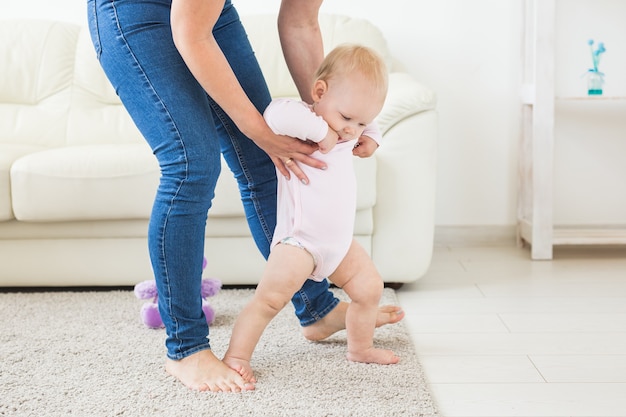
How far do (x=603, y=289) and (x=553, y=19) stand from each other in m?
0.94

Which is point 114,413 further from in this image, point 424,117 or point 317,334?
point 424,117

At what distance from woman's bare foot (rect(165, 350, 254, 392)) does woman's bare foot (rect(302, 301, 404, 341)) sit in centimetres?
29

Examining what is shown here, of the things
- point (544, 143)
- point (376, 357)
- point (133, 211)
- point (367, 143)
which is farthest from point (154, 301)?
point (544, 143)

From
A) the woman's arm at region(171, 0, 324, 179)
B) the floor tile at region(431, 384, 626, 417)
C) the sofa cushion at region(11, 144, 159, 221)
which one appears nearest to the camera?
the woman's arm at region(171, 0, 324, 179)

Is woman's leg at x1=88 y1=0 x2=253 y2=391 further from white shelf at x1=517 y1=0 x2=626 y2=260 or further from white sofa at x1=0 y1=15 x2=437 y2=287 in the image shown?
white shelf at x1=517 y1=0 x2=626 y2=260

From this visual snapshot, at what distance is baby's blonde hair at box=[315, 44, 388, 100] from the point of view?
4.64ft

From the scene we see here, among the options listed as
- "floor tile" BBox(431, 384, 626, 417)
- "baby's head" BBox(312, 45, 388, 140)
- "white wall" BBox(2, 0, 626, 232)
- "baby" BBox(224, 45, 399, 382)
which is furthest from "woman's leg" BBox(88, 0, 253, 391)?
"white wall" BBox(2, 0, 626, 232)

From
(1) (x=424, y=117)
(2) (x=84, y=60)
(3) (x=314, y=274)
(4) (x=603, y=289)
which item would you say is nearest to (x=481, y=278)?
(4) (x=603, y=289)

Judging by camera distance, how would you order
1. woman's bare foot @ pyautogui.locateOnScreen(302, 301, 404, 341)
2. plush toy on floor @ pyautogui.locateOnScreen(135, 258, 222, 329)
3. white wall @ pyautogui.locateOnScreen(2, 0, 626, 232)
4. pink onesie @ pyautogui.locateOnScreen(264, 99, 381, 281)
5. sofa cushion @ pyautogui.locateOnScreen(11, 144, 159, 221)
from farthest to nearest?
white wall @ pyautogui.locateOnScreen(2, 0, 626, 232)
sofa cushion @ pyautogui.locateOnScreen(11, 144, 159, 221)
plush toy on floor @ pyautogui.locateOnScreen(135, 258, 222, 329)
woman's bare foot @ pyautogui.locateOnScreen(302, 301, 404, 341)
pink onesie @ pyautogui.locateOnScreen(264, 99, 381, 281)

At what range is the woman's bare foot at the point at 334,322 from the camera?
1.73 meters

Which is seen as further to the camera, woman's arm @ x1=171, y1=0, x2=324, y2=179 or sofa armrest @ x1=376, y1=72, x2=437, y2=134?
sofa armrest @ x1=376, y1=72, x2=437, y2=134

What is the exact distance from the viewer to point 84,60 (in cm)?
283

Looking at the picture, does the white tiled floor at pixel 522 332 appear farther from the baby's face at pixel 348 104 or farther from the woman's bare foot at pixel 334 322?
the baby's face at pixel 348 104

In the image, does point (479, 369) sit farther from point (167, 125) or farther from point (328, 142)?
point (167, 125)
